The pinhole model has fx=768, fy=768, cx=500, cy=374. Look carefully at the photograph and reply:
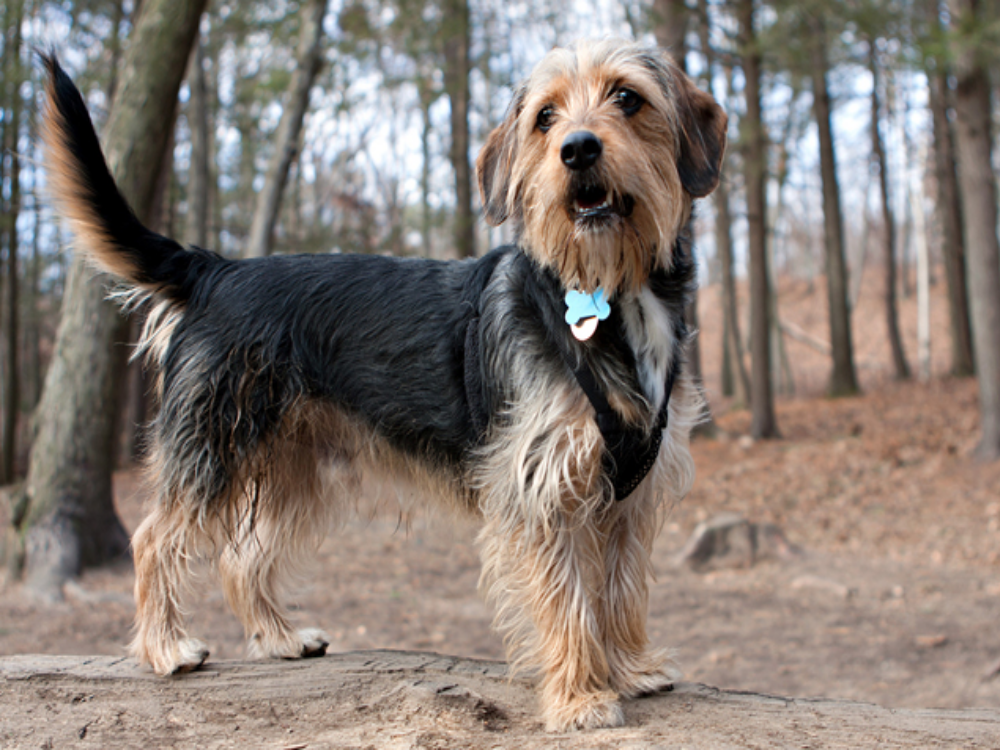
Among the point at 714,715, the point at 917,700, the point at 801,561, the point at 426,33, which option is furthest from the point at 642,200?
the point at 426,33

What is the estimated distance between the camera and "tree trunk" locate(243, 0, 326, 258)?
9148mm

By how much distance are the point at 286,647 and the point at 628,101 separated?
2.94m

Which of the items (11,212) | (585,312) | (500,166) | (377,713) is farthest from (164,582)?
(11,212)

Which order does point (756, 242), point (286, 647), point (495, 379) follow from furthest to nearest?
point (756, 242), point (286, 647), point (495, 379)

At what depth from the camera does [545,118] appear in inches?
116

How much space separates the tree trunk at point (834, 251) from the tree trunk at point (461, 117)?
24.2 feet

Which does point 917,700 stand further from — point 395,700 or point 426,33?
point 426,33

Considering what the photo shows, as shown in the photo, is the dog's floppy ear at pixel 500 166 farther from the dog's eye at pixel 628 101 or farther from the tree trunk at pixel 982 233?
the tree trunk at pixel 982 233

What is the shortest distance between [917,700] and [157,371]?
519cm

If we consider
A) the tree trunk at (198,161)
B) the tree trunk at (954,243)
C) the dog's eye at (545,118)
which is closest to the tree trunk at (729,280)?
the tree trunk at (954,243)

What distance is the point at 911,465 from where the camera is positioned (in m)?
11.3

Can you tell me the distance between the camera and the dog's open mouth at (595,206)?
272cm

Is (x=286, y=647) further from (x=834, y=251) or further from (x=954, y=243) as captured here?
(x=954, y=243)

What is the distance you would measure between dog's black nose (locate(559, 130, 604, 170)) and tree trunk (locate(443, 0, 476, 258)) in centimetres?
1190
